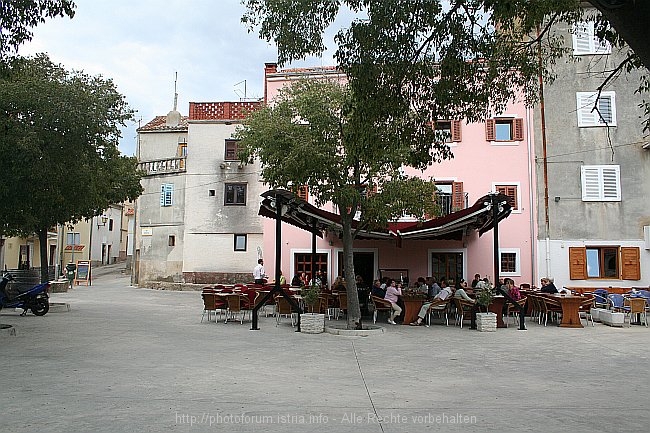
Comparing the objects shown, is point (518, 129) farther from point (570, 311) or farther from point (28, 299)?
point (28, 299)

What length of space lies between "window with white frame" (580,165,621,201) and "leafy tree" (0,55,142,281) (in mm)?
15255

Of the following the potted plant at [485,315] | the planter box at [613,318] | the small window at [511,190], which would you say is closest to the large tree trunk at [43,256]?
the potted plant at [485,315]

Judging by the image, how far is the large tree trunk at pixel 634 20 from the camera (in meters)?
4.80

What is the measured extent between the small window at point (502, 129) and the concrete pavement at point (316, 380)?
10.3 m

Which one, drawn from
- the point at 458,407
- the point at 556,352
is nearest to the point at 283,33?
the point at 458,407

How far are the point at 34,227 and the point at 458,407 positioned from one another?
16.0m

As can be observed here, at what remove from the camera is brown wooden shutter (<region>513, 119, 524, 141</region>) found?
23.0 meters

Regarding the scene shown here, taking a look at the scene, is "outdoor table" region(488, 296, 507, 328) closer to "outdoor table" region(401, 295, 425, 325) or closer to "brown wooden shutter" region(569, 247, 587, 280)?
"outdoor table" region(401, 295, 425, 325)

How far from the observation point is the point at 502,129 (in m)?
23.3

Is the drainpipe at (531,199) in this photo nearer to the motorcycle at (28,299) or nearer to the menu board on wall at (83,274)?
the motorcycle at (28,299)

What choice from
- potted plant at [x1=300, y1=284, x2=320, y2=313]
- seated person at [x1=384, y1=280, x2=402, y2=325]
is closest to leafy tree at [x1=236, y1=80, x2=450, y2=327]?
potted plant at [x1=300, y1=284, x2=320, y2=313]

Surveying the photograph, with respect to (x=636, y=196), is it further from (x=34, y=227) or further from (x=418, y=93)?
(x=34, y=227)

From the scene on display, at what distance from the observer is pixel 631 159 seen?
22188 mm

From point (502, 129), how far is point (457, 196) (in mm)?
2989
